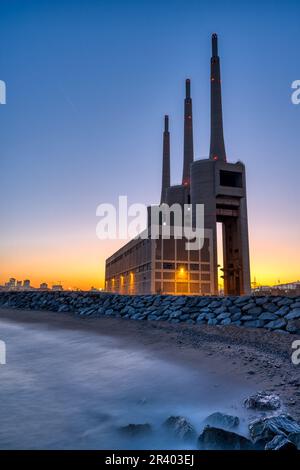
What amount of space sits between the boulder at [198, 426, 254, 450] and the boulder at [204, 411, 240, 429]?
1.27 feet

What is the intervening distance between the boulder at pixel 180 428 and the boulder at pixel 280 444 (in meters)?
0.76

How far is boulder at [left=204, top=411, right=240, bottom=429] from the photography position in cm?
354

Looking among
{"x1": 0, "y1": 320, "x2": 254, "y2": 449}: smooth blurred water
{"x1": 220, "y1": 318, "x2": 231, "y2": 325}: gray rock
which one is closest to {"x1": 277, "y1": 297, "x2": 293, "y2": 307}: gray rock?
{"x1": 220, "y1": 318, "x2": 231, "y2": 325}: gray rock

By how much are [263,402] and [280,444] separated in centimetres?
111

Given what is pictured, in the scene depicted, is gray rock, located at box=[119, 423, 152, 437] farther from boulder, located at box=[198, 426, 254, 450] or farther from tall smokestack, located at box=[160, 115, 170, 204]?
tall smokestack, located at box=[160, 115, 170, 204]

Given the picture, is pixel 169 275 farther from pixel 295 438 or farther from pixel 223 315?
pixel 295 438

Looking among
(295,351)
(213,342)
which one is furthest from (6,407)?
(295,351)

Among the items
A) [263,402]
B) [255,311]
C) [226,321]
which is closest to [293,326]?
[255,311]

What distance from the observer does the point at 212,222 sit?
5478 cm

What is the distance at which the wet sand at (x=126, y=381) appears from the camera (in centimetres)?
356

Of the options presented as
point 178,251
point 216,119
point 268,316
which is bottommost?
point 268,316

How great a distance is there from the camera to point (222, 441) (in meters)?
3.12
